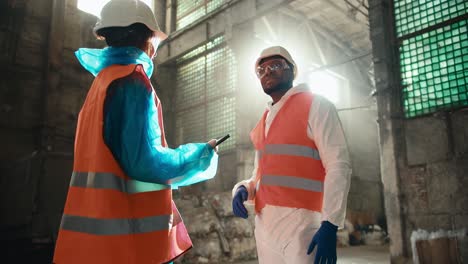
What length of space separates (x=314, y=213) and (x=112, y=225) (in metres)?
1.17

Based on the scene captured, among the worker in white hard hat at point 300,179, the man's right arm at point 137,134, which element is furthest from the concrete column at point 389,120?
the man's right arm at point 137,134

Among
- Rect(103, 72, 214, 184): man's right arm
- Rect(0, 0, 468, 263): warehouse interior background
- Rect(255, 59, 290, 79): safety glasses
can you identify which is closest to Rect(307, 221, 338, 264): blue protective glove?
Rect(103, 72, 214, 184): man's right arm

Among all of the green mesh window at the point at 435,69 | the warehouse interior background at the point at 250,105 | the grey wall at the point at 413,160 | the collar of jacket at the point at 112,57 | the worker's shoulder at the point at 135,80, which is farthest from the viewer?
the warehouse interior background at the point at 250,105

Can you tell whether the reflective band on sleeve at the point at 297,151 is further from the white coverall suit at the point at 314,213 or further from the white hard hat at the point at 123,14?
the white hard hat at the point at 123,14

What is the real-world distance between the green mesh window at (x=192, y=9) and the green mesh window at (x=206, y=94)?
101 centimetres

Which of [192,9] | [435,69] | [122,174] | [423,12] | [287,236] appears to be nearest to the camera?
[122,174]

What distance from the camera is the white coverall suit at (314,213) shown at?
190 centimetres

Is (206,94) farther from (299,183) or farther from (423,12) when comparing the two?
(299,183)

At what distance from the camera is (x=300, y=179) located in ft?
6.81

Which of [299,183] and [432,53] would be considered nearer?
[299,183]

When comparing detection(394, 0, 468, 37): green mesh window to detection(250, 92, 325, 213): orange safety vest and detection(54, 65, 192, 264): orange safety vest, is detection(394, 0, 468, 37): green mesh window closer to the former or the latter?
detection(250, 92, 325, 213): orange safety vest

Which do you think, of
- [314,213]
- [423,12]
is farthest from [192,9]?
[314,213]

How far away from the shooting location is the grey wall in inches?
189

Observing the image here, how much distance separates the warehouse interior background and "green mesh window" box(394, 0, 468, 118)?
17mm
